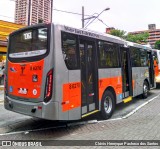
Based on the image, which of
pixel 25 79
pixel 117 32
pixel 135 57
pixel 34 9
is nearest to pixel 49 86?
pixel 25 79

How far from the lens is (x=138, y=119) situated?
711 centimetres

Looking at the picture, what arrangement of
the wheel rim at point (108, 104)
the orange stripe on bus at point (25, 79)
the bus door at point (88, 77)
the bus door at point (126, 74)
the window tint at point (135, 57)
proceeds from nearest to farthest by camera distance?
1. the orange stripe on bus at point (25, 79)
2. the bus door at point (88, 77)
3. the wheel rim at point (108, 104)
4. the bus door at point (126, 74)
5. the window tint at point (135, 57)

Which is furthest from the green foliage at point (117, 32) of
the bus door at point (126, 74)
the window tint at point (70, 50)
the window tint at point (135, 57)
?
the window tint at point (70, 50)

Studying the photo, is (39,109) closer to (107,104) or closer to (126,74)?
(107,104)

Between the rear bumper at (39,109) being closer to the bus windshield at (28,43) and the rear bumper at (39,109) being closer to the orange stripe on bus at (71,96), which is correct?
the orange stripe on bus at (71,96)

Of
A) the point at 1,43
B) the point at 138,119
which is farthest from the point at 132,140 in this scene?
the point at 1,43

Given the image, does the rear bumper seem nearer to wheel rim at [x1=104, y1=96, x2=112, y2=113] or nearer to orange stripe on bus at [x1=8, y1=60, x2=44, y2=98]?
orange stripe on bus at [x1=8, y1=60, x2=44, y2=98]

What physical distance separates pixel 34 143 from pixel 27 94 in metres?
1.31

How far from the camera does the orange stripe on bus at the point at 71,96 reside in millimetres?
5423

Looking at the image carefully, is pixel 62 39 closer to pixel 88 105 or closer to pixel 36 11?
pixel 88 105

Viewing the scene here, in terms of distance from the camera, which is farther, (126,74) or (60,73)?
(126,74)

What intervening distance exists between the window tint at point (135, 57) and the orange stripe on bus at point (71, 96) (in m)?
4.58

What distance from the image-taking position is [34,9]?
19.7m

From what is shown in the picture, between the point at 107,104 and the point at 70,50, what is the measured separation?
9.10ft
